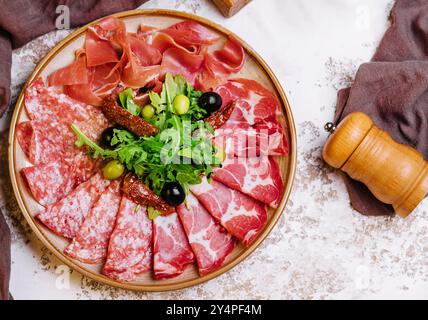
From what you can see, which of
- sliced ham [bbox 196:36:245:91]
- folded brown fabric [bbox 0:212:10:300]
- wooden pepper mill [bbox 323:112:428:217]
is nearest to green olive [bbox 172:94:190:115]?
sliced ham [bbox 196:36:245:91]

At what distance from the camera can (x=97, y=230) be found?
1854 millimetres

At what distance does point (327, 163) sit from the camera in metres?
2.03

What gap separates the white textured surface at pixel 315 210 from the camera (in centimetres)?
202

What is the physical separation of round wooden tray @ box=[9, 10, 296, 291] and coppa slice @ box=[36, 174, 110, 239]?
0.14ft

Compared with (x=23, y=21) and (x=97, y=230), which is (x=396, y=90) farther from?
(x=23, y=21)

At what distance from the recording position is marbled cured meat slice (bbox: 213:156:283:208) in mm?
1878

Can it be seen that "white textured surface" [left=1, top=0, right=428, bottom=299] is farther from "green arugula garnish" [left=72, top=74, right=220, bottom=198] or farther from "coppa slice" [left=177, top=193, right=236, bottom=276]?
"green arugula garnish" [left=72, top=74, right=220, bottom=198]

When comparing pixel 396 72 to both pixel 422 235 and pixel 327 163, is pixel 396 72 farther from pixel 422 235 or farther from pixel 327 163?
pixel 422 235

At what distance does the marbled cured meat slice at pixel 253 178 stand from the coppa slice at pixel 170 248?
23 centimetres

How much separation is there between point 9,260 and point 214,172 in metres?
0.77

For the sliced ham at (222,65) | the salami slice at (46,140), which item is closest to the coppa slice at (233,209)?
the sliced ham at (222,65)

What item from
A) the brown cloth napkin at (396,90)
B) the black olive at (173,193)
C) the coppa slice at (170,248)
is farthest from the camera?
the brown cloth napkin at (396,90)

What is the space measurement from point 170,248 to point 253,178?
1.23ft

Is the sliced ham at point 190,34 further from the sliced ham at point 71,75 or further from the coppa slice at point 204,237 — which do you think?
the coppa slice at point 204,237
